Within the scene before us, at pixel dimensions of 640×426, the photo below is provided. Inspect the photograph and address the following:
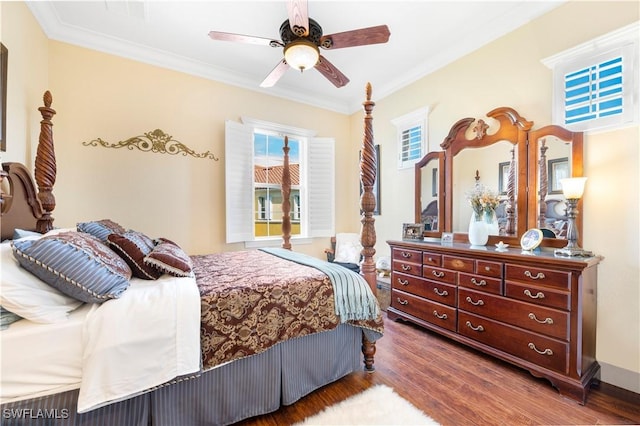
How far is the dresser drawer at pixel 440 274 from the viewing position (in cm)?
239

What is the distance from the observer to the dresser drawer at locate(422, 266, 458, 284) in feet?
7.83

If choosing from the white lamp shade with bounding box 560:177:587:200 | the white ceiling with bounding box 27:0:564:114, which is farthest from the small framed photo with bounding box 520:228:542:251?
the white ceiling with bounding box 27:0:564:114

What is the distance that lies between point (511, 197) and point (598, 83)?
39.3 inches

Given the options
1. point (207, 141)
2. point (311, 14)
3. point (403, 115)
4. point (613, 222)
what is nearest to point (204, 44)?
point (207, 141)

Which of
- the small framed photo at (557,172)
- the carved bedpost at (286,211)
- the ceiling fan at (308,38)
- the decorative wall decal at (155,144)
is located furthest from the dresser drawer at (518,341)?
the decorative wall decal at (155,144)

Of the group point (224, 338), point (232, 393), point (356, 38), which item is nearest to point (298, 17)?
point (356, 38)

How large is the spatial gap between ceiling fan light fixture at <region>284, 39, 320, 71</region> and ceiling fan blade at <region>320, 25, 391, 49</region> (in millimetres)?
108

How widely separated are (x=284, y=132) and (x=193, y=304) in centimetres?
312

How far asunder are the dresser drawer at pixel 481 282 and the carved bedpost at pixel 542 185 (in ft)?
2.18

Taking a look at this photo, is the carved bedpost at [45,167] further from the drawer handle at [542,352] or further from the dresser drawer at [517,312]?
the drawer handle at [542,352]

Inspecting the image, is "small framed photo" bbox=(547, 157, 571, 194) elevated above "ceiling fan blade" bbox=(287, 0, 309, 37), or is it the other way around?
"ceiling fan blade" bbox=(287, 0, 309, 37)

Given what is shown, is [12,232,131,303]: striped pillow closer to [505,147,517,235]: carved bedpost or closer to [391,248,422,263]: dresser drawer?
[391,248,422,263]: dresser drawer

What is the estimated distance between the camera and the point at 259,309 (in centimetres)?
152

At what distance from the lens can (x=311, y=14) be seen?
7.86ft
